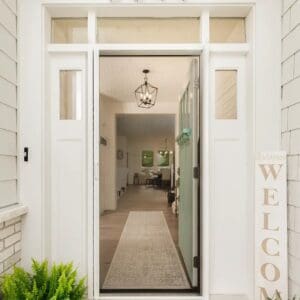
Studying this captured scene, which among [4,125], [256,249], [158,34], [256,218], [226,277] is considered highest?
[158,34]

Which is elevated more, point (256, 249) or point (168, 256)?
point (256, 249)

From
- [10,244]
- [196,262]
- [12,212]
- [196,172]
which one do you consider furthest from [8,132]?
[196,262]

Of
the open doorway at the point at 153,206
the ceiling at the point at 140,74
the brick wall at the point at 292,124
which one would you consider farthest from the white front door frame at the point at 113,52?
the ceiling at the point at 140,74

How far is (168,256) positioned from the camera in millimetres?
3838

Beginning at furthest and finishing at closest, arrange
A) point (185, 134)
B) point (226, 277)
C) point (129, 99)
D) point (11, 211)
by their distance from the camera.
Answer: point (129, 99), point (185, 134), point (226, 277), point (11, 211)

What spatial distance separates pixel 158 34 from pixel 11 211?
1831 millimetres

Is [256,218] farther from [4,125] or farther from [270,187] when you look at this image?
[4,125]

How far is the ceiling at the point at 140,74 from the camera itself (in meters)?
4.68

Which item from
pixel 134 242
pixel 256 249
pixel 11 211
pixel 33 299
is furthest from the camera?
pixel 134 242

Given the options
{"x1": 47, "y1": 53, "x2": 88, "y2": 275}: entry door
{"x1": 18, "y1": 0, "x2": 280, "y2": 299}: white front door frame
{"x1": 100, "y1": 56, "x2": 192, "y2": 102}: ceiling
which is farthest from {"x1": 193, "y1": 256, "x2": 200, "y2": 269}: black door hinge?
{"x1": 100, "y1": 56, "x2": 192, "y2": 102}: ceiling

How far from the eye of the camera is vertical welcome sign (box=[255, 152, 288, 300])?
211 centimetres

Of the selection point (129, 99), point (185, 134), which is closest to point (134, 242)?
point (185, 134)

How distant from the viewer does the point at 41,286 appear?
2.05 metres

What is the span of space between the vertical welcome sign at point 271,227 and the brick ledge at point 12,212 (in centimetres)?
175
